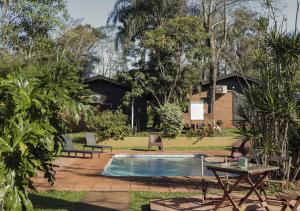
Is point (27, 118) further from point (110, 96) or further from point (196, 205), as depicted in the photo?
point (110, 96)

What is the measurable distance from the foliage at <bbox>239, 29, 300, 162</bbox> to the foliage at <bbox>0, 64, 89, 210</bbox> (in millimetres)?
5162

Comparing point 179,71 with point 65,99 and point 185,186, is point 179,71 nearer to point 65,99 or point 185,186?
point 185,186

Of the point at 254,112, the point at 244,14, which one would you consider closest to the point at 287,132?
the point at 254,112

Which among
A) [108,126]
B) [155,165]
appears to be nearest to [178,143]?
[108,126]

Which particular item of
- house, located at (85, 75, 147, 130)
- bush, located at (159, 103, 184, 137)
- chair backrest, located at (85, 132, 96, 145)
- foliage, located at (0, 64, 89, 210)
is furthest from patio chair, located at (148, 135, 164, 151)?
foliage, located at (0, 64, 89, 210)

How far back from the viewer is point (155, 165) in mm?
16609

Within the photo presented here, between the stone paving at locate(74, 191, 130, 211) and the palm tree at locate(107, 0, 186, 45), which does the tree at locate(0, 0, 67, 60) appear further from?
the stone paving at locate(74, 191, 130, 211)

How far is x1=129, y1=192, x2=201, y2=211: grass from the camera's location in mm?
7718

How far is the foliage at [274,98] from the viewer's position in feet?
31.4

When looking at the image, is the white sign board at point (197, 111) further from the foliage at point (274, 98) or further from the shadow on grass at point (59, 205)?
the shadow on grass at point (59, 205)

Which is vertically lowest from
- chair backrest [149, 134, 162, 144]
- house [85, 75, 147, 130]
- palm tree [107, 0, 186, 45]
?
chair backrest [149, 134, 162, 144]

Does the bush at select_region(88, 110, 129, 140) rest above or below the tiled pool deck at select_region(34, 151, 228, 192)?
above

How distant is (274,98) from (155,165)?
785 centimetres

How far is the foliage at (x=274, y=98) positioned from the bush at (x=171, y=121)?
36.6ft
